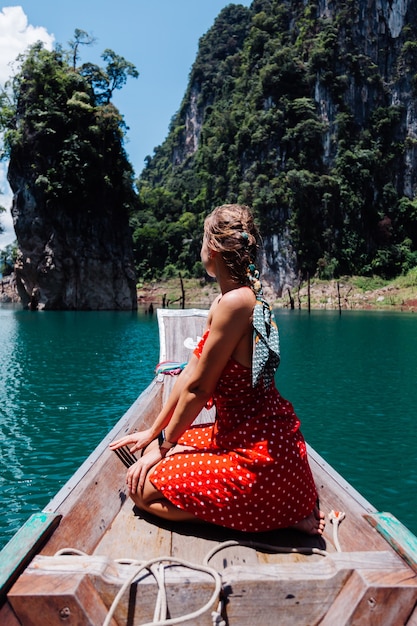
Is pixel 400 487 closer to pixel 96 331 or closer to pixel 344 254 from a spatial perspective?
pixel 96 331

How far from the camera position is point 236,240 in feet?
8.52

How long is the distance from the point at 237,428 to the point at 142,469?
0.60 metres

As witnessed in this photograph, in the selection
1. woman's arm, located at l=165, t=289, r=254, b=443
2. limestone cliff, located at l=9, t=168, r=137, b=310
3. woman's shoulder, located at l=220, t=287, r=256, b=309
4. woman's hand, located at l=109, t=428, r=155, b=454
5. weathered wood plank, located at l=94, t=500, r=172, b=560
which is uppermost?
limestone cliff, located at l=9, t=168, r=137, b=310

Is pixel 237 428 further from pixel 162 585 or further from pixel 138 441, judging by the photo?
pixel 162 585

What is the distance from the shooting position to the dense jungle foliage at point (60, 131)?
42.1 m

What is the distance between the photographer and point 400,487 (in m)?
6.48

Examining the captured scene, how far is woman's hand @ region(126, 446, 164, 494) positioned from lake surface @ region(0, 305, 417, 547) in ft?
10.3

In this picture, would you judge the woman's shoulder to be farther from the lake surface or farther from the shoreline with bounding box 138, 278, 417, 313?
the shoreline with bounding box 138, 278, 417, 313

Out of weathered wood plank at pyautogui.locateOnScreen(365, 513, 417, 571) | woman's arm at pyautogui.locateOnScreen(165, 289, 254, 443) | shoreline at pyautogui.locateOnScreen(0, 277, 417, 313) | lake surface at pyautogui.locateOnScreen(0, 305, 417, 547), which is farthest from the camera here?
shoreline at pyautogui.locateOnScreen(0, 277, 417, 313)

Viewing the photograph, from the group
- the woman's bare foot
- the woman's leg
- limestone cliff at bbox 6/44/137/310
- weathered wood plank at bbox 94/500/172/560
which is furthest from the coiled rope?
limestone cliff at bbox 6/44/137/310

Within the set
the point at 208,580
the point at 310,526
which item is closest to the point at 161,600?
the point at 208,580

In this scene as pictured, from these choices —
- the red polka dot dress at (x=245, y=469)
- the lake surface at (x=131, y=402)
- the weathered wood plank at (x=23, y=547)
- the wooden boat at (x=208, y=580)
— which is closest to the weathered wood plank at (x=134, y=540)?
the wooden boat at (x=208, y=580)

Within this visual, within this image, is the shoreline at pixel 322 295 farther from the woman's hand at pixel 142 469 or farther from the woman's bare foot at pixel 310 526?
the woman's bare foot at pixel 310 526

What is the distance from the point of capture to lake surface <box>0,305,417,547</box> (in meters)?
6.64
